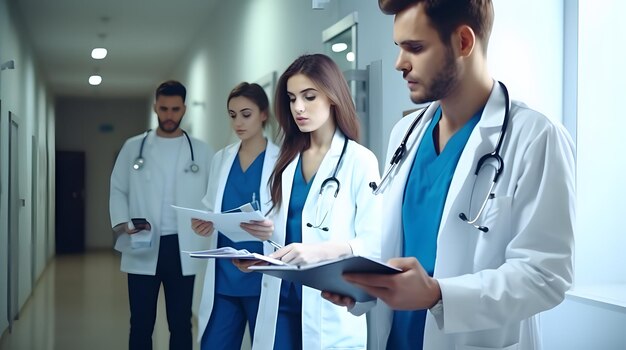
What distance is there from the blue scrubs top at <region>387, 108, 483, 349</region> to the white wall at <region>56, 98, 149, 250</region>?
5.40 ft

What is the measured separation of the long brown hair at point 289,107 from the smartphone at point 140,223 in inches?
26.1

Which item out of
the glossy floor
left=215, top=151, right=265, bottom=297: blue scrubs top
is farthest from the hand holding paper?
the glossy floor

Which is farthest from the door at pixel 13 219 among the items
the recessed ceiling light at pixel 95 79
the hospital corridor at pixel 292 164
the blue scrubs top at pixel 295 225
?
the blue scrubs top at pixel 295 225

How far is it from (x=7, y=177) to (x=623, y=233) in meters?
2.33

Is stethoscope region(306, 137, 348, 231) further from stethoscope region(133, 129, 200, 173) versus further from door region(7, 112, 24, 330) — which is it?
door region(7, 112, 24, 330)

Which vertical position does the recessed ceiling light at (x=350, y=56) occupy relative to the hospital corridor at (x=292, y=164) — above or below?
above

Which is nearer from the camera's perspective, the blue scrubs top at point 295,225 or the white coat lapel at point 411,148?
the white coat lapel at point 411,148

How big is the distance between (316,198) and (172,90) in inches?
40.8

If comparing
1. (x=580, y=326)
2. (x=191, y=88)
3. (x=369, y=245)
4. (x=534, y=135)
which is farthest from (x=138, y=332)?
(x=534, y=135)

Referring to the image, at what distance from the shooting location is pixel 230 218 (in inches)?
81.8

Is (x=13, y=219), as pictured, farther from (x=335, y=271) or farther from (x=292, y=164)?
(x=335, y=271)

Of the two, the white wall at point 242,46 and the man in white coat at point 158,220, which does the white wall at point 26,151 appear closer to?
the man in white coat at point 158,220

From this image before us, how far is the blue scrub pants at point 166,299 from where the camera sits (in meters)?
2.75

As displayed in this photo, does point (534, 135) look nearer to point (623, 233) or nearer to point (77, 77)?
point (623, 233)
